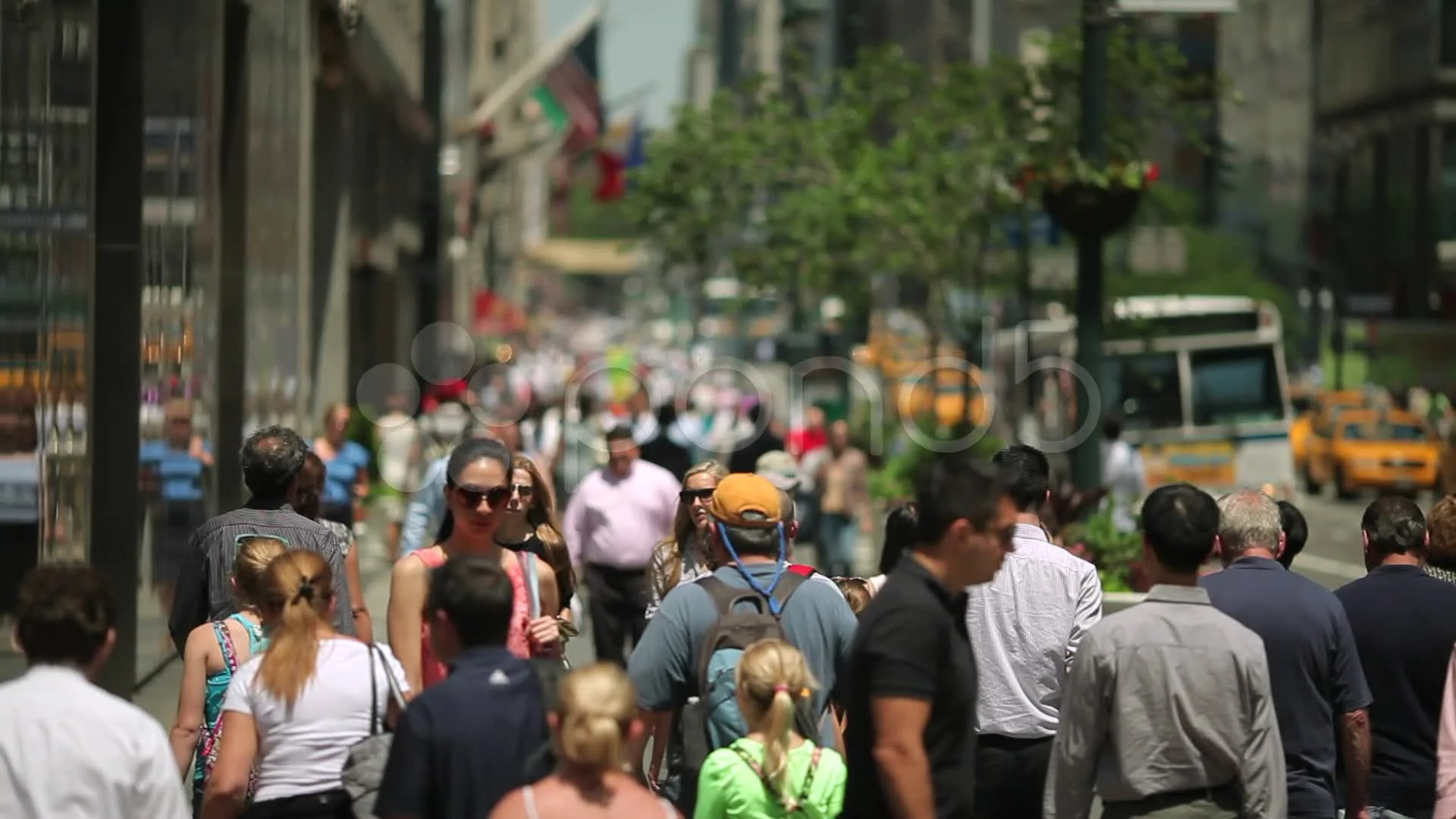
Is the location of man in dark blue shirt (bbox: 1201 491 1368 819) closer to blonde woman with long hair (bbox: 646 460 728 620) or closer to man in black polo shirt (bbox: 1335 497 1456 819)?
man in black polo shirt (bbox: 1335 497 1456 819)

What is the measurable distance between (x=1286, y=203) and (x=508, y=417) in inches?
2420

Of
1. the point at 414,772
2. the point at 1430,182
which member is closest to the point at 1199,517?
the point at 414,772

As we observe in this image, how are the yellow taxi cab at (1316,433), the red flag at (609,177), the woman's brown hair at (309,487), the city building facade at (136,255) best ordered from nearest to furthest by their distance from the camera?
the woman's brown hair at (309,487)
the city building facade at (136,255)
the yellow taxi cab at (1316,433)
the red flag at (609,177)

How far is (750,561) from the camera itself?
689cm

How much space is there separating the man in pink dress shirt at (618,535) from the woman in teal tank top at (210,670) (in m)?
5.99

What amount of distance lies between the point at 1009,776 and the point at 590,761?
8.94 ft

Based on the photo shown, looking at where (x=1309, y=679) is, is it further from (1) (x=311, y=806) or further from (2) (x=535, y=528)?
(2) (x=535, y=528)

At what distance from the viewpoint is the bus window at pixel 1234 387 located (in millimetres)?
32594

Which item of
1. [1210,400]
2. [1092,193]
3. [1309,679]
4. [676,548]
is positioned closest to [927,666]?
[1309,679]

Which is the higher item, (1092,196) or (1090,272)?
(1092,196)


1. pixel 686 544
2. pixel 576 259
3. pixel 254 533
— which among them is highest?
pixel 576 259

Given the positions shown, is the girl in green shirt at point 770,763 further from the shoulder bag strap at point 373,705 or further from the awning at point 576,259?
the awning at point 576,259

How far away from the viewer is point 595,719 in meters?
5.00

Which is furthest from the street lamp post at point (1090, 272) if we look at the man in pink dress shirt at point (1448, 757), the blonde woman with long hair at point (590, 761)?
the blonde woman with long hair at point (590, 761)
